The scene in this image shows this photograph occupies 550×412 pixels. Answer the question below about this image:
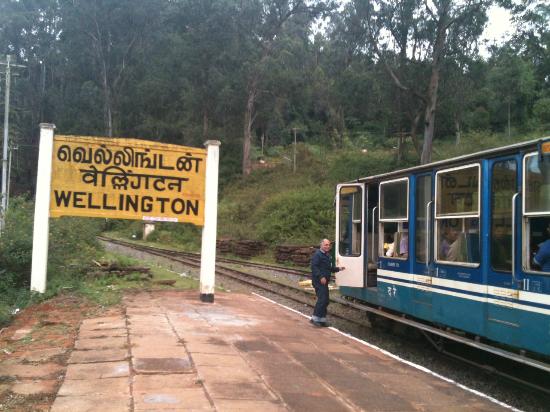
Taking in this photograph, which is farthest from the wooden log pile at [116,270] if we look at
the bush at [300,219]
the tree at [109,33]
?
the tree at [109,33]

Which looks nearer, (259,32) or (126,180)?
(126,180)

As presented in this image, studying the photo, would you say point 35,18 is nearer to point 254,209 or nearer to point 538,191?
point 254,209

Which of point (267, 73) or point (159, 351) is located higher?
point (267, 73)

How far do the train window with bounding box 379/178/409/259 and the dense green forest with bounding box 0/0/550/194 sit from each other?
22.3 meters

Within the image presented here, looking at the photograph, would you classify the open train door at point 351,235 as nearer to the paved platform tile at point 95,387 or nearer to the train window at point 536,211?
the train window at point 536,211

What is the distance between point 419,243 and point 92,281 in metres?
8.47

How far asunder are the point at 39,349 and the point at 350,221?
19.9ft

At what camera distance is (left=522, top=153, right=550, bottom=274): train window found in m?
5.97

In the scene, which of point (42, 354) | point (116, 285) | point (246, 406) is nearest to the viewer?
point (246, 406)

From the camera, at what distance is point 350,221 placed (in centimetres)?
1113

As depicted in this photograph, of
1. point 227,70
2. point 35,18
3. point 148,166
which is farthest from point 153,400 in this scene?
point 35,18

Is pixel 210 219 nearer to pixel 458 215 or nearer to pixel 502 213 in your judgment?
pixel 458 215

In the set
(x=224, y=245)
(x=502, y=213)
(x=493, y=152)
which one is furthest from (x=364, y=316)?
(x=224, y=245)

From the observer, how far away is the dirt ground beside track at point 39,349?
532 centimetres
